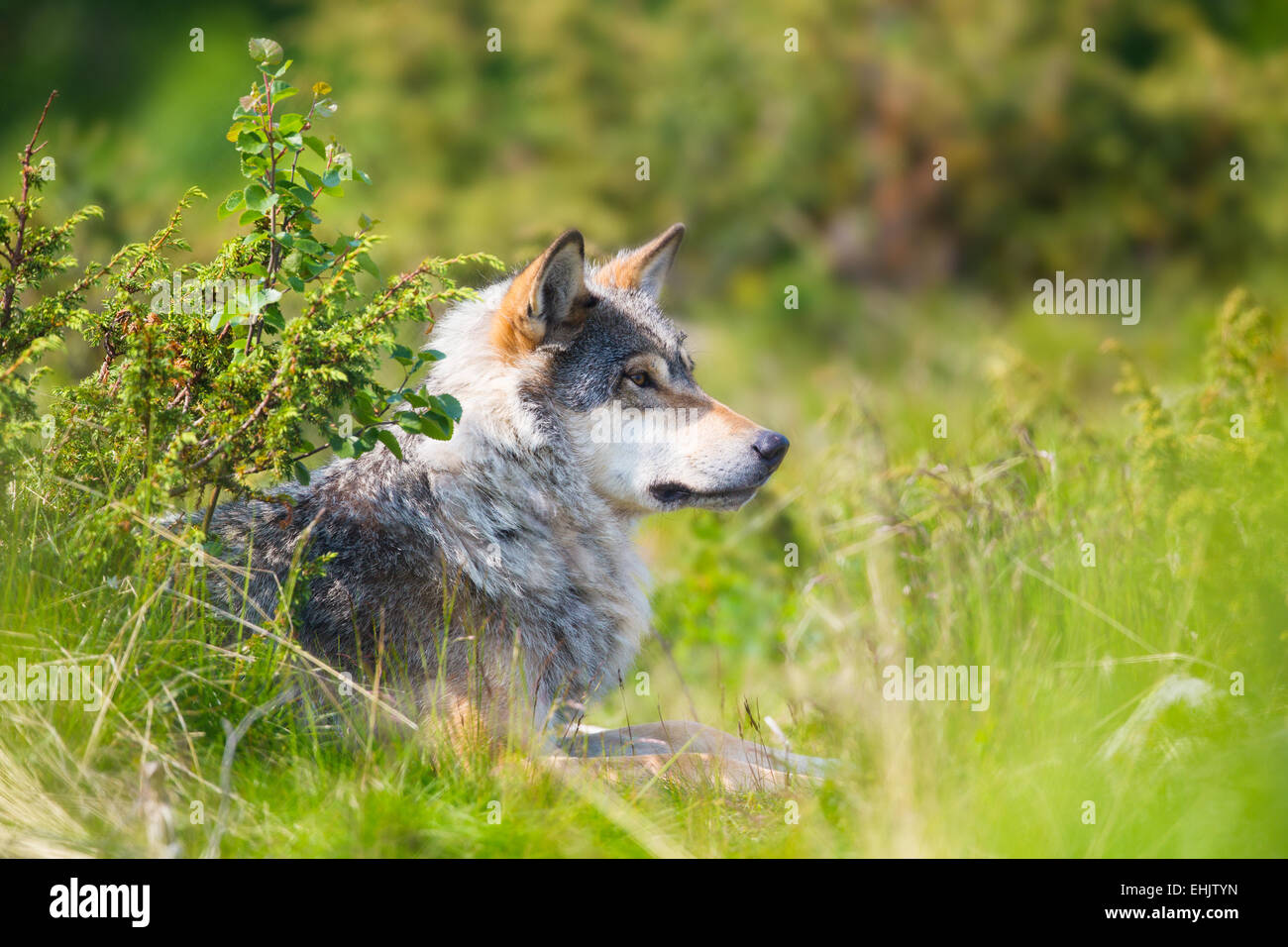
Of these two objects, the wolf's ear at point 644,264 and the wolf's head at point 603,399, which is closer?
the wolf's head at point 603,399

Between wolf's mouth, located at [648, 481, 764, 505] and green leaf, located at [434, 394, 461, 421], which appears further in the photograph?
wolf's mouth, located at [648, 481, 764, 505]

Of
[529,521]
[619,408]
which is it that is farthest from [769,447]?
[529,521]

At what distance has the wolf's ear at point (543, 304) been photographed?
4371 mm

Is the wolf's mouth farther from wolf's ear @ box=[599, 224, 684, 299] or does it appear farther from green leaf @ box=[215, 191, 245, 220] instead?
green leaf @ box=[215, 191, 245, 220]

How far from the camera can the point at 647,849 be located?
11.1 feet

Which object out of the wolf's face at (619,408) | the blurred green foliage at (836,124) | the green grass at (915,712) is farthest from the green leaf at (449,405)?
the blurred green foliage at (836,124)

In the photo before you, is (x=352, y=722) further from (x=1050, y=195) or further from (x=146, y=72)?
(x=1050, y=195)

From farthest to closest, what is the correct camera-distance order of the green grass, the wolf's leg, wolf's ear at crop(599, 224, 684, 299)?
wolf's ear at crop(599, 224, 684, 299)
the wolf's leg
the green grass

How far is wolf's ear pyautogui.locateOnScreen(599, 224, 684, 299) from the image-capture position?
523 centimetres

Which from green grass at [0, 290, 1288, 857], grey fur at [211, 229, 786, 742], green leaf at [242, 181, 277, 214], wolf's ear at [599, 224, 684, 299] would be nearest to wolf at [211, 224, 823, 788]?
grey fur at [211, 229, 786, 742]

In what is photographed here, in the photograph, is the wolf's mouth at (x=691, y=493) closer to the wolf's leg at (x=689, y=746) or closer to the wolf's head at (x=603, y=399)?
the wolf's head at (x=603, y=399)

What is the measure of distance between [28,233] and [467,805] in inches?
99.8

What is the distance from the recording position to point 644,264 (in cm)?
526

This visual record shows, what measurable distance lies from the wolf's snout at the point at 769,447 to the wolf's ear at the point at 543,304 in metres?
0.83
